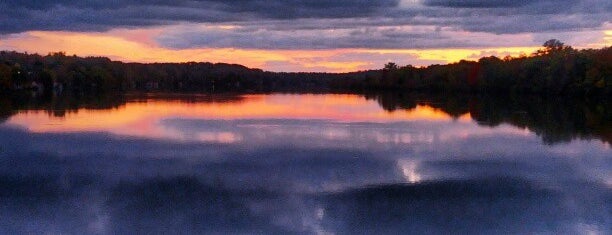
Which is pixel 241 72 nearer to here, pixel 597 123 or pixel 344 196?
pixel 597 123

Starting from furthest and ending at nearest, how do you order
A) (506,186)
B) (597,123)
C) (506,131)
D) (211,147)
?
(597,123) < (506,131) < (211,147) < (506,186)

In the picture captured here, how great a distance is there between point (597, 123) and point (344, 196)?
1861cm

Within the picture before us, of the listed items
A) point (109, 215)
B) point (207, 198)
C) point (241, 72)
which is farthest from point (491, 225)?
point (241, 72)

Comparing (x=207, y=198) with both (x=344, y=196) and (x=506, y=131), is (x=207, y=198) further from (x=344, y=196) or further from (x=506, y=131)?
(x=506, y=131)

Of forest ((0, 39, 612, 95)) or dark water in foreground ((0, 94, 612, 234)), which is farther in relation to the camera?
forest ((0, 39, 612, 95))

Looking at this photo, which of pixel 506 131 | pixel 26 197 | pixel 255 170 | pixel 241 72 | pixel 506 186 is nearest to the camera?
pixel 26 197

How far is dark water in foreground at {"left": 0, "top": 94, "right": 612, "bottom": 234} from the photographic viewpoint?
9.89 m

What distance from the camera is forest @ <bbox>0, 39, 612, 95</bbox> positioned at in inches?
2162

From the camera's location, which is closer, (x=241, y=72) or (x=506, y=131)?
(x=506, y=131)

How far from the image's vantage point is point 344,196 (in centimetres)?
1157

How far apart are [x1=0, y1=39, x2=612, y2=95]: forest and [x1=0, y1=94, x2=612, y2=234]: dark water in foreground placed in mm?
33587

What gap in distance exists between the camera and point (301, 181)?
515 inches

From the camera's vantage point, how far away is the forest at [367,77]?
180ft

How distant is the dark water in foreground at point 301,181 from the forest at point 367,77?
33.6 metres
